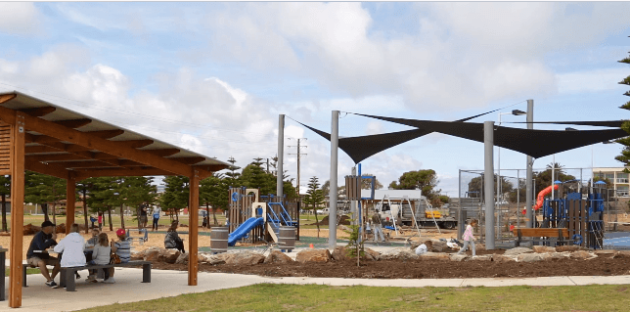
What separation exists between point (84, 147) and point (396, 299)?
5.51 m

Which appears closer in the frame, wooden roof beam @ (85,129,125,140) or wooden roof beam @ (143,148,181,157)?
wooden roof beam @ (85,129,125,140)

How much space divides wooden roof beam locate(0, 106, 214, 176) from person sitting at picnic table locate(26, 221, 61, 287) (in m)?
1.82

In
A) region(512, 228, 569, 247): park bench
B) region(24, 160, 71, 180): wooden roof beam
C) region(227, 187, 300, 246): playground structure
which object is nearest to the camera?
region(24, 160, 71, 180): wooden roof beam

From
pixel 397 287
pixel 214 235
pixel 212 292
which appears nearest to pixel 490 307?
pixel 397 287

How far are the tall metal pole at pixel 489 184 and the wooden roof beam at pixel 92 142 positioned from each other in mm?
9933

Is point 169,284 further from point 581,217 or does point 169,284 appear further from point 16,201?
point 581,217

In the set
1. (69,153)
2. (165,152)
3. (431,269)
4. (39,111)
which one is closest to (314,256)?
(431,269)

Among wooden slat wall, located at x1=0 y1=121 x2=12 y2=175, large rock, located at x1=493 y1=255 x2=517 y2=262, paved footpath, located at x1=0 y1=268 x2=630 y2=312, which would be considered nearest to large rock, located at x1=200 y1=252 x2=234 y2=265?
paved footpath, located at x1=0 y1=268 x2=630 y2=312

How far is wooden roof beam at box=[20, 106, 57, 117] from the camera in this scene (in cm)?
953

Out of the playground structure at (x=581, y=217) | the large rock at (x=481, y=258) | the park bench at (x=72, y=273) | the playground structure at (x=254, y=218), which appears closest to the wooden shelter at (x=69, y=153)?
the park bench at (x=72, y=273)

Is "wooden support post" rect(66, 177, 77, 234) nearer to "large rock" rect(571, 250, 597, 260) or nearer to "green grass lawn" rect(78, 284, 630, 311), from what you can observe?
"green grass lawn" rect(78, 284, 630, 311)

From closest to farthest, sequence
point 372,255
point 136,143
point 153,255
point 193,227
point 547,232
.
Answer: point 136,143
point 193,227
point 372,255
point 153,255
point 547,232

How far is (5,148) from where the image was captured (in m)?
9.69

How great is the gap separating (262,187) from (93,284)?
36274 mm
